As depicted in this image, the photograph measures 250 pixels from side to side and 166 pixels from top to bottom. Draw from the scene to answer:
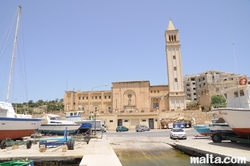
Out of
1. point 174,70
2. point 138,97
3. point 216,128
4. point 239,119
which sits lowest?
point 216,128

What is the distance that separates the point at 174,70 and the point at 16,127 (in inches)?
1653

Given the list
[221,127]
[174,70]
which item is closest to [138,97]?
[174,70]

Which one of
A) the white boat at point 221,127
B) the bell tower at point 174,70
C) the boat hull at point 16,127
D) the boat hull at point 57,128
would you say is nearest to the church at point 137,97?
the bell tower at point 174,70

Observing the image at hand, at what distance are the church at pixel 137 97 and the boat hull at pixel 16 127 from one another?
24.2m

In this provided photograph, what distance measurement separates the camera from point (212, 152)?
1096 cm

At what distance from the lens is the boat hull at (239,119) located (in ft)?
42.0

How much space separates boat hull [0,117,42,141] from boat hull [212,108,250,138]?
58.6 feet

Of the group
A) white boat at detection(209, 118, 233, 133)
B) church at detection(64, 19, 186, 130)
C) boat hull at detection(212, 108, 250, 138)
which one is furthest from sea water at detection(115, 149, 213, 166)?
church at detection(64, 19, 186, 130)

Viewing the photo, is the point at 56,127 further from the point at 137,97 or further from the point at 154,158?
the point at 137,97

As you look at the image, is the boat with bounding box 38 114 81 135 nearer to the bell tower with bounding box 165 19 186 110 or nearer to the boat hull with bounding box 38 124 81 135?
the boat hull with bounding box 38 124 81 135

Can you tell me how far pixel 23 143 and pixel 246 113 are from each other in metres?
16.2

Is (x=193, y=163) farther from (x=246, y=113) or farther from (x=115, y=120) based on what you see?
(x=115, y=120)

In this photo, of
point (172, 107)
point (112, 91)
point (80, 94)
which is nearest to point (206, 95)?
point (172, 107)

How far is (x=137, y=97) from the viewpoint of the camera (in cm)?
5428
